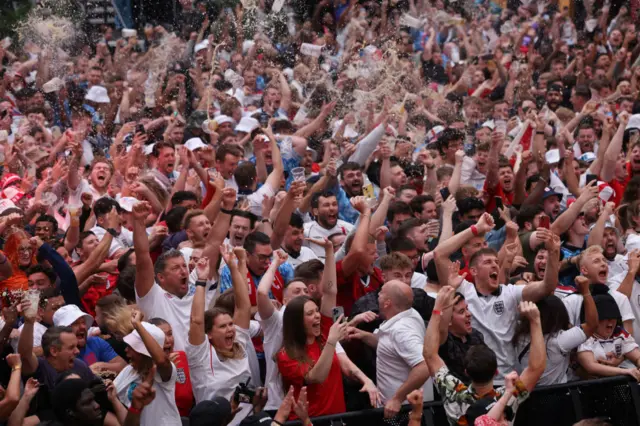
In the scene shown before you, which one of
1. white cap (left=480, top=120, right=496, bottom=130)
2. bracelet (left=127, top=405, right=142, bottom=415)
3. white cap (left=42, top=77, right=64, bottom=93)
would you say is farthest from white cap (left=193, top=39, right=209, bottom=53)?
bracelet (left=127, top=405, right=142, bottom=415)

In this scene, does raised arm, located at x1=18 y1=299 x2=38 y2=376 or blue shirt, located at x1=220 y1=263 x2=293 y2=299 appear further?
blue shirt, located at x1=220 y1=263 x2=293 y2=299

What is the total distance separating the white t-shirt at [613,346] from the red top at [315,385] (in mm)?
1681

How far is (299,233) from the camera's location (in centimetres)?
840

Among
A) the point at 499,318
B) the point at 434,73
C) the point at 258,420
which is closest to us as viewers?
the point at 258,420

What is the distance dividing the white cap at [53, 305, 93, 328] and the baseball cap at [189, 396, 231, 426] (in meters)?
1.42

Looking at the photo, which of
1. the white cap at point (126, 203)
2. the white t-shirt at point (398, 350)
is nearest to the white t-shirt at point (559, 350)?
the white t-shirt at point (398, 350)

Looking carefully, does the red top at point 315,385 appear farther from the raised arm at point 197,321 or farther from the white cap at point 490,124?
the white cap at point 490,124

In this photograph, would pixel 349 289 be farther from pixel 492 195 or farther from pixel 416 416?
pixel 492 195

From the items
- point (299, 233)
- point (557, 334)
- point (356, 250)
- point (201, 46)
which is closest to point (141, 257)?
point (356, 250)

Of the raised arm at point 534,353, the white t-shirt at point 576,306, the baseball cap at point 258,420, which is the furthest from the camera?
the white t-shirt at point 576,306

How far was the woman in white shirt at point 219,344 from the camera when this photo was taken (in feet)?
21.1

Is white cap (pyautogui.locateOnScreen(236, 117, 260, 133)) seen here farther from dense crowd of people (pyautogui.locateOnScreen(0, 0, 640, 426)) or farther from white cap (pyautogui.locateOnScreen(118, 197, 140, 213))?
white cap (pyautogui.locateOnScreen(118, 197, 140, 213))

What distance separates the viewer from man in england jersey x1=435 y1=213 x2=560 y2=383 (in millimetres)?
7191

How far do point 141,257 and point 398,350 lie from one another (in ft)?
5.51
